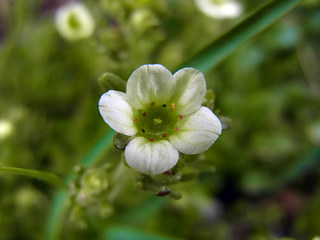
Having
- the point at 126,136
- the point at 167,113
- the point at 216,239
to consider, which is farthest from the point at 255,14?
the point at 216,239

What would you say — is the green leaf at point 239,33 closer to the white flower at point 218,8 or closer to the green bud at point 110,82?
the green bud at point 110,82

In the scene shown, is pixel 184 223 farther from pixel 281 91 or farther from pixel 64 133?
pixel 281 91

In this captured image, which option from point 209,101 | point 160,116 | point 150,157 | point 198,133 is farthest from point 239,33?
point 150,157

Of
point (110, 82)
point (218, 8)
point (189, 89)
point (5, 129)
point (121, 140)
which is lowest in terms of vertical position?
point (121, 140)

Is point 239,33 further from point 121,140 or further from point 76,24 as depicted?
point 76,24

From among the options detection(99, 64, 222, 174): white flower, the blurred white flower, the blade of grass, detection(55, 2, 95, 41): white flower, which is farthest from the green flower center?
detection(55, 2, 95, 41): white flower

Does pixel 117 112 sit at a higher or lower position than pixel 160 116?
lower
